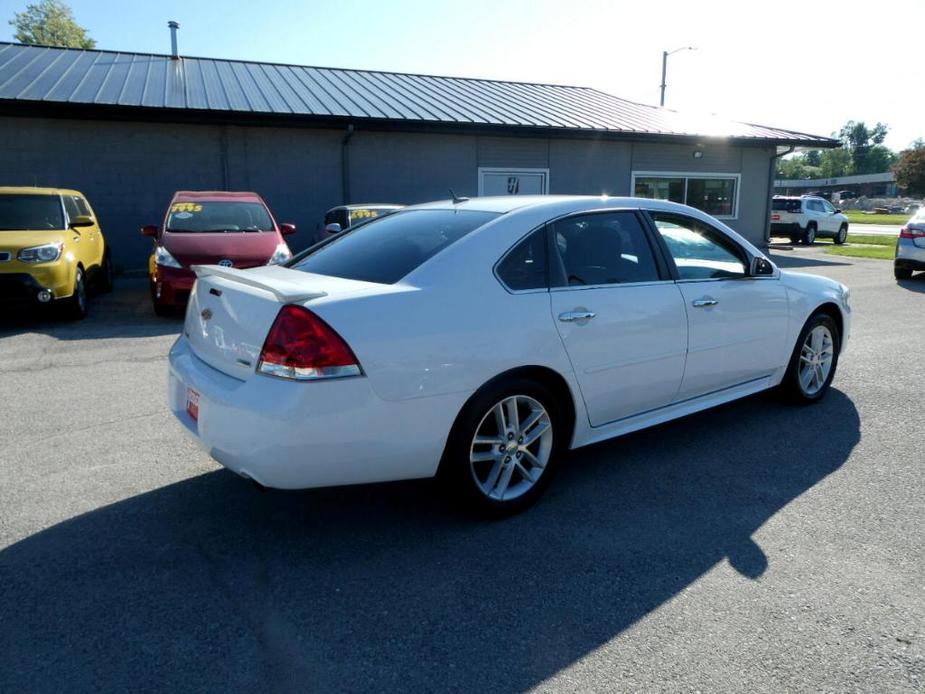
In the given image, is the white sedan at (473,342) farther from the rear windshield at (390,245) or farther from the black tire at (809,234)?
the black tire at (809,234)

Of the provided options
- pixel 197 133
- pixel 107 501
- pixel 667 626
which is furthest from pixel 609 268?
pixel 197 133

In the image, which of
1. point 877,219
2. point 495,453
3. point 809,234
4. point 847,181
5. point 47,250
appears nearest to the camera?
point 495,453

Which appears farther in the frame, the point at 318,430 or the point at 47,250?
the point at 47,250

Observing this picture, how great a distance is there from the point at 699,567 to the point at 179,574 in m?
2.20

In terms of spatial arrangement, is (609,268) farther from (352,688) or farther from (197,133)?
(197,133)

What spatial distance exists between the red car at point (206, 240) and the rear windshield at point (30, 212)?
1129mm

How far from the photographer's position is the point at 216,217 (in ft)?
32.7

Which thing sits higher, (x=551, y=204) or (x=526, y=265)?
(x=551, y=204)

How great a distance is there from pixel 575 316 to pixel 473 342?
2.16 ft

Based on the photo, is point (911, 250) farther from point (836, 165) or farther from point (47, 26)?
point (836, 165)

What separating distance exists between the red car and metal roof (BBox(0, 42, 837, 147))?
4378 millimetres

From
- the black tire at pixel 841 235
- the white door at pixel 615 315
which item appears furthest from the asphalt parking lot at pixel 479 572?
the black tire at pixel 841 235

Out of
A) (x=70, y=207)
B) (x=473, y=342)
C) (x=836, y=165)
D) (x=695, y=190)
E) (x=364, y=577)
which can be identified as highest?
(x=836, y=165)

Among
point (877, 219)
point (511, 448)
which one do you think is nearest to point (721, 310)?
point (511, 448)
